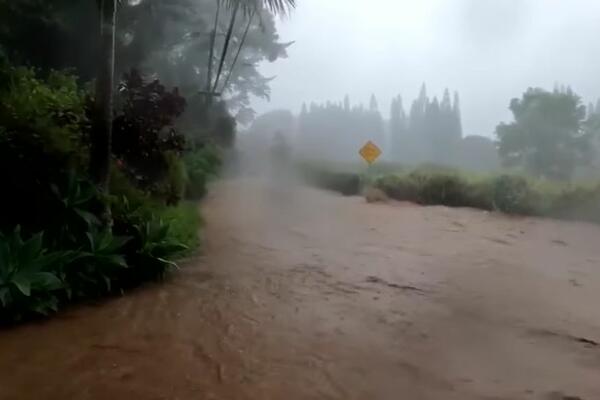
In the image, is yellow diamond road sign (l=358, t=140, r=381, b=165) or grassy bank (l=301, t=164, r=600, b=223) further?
yellow diamond road sign (l=358, t=140, r=381, b=165)

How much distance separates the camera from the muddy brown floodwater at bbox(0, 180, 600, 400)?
355 centimetres

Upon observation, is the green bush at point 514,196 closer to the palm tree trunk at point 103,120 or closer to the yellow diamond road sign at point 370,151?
the yellow diamond road sign at point 370,151

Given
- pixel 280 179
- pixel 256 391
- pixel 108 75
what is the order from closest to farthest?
pixel 256 391 → pixel 108 75 → pixel 280 179

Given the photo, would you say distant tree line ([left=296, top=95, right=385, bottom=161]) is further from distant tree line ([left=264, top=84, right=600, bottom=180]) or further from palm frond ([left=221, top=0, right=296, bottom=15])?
palm frond ([left=221, top=0, right=296, bottom=15])

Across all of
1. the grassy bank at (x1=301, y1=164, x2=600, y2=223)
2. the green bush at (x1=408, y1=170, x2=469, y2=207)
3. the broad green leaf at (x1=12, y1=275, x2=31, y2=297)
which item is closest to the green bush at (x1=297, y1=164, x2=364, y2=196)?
the grassy bank at (x1=301, y1=164, x2=600, y2=223)

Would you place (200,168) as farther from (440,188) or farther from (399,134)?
(440,188)

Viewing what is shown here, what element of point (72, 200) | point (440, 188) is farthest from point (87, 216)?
point (440, 188)

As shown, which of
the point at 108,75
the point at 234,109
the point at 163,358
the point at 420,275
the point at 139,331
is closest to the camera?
the point at 163,358

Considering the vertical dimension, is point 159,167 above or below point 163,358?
above

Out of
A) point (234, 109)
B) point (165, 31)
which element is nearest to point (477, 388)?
point (165, 31)

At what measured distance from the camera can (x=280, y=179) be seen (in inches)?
478

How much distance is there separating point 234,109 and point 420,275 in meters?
13.2

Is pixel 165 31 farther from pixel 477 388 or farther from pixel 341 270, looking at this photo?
pixel 477 388

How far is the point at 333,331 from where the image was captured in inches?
185
